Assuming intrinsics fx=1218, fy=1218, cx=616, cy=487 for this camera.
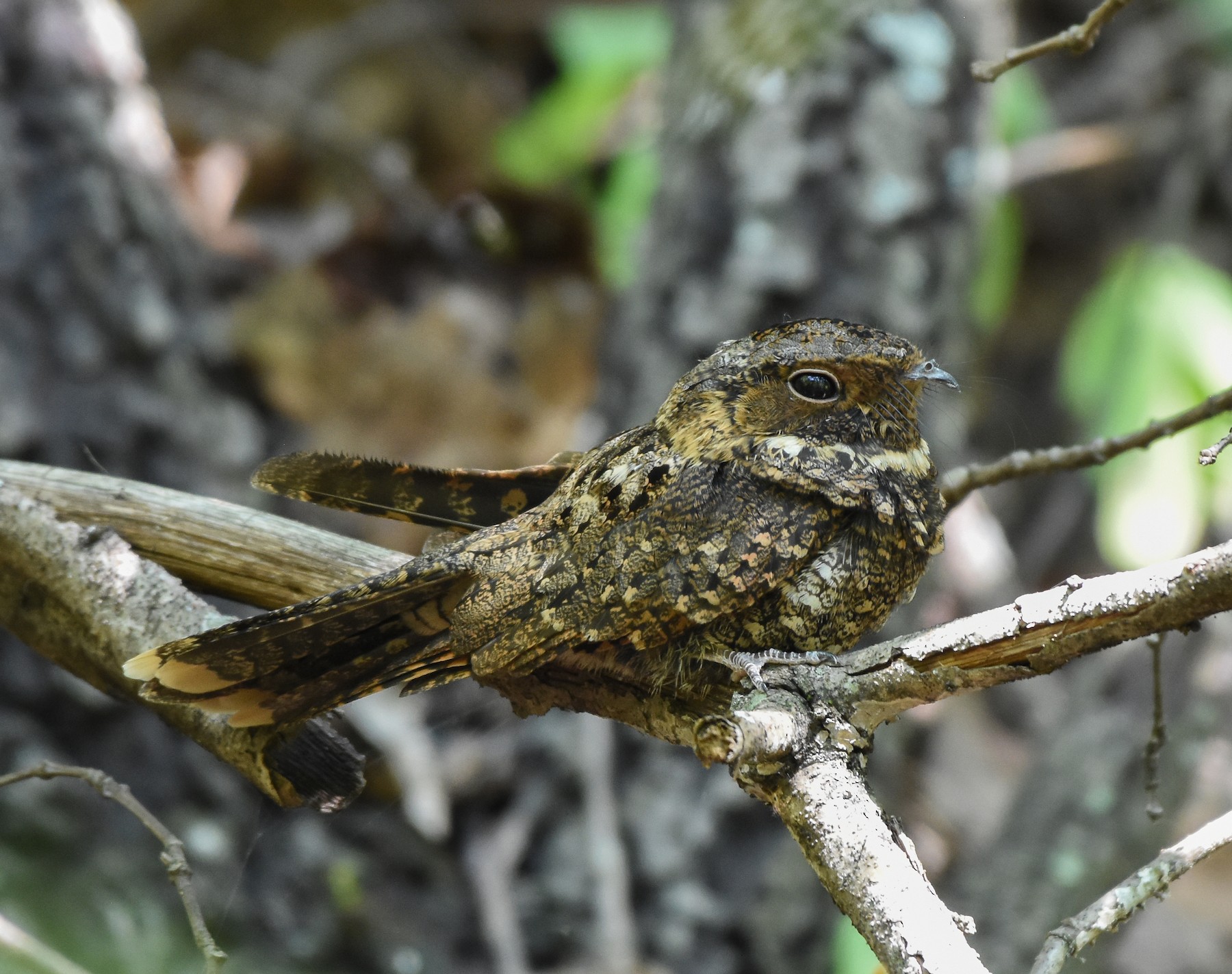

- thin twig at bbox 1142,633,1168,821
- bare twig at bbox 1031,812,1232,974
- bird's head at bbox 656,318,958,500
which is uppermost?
bird's head at bbox 656,318,958,500

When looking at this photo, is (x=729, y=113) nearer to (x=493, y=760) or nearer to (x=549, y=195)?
(x=549, y=195)

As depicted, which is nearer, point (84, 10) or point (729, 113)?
point (84, 10)

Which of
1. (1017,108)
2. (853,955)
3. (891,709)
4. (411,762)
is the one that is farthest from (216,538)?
(1017,108)

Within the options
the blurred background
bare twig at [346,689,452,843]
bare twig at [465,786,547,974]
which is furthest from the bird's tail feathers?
bare twig at [465,786,547,974]

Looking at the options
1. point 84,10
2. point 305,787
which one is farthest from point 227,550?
point 84,10

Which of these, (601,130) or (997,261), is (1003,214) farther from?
(601,130)

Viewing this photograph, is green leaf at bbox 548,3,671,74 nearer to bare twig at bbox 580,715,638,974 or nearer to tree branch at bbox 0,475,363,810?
bare twig at bbox 580,715,638,974
